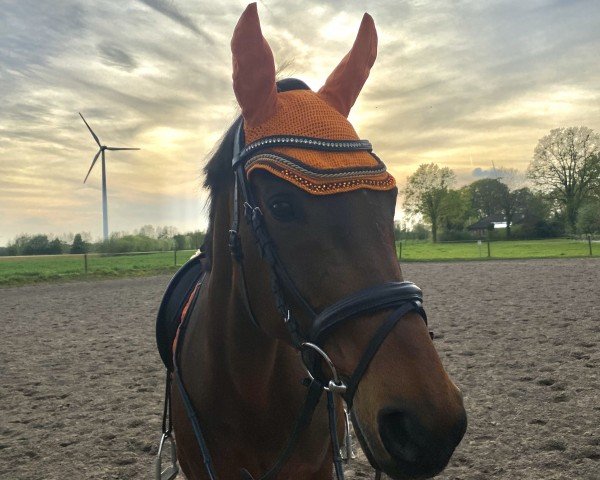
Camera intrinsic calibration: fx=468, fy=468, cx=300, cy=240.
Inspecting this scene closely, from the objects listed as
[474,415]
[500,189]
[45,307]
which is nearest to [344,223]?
[474,415]

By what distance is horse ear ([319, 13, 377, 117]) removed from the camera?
2.37 meters

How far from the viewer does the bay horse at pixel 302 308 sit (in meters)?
1.53

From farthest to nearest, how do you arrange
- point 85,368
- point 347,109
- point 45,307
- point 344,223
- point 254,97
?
point 45,307 → point 85,368 → point 347,109 → point 254,97 → point 344,223

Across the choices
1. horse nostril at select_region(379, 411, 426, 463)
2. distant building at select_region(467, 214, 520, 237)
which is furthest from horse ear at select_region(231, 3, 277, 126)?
distant building at select_region(467, 214, 520, 237)

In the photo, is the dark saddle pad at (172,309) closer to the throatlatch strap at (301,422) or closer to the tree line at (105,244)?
the throatlatch strap at (301,422)

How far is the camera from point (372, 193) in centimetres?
181

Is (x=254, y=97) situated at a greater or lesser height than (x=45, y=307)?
greater

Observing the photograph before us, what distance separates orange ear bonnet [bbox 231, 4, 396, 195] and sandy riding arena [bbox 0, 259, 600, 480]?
12.0 feet

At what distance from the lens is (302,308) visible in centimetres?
179

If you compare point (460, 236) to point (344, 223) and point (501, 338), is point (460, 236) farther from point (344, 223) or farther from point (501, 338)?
point (344, 223)

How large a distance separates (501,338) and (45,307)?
1428 cm

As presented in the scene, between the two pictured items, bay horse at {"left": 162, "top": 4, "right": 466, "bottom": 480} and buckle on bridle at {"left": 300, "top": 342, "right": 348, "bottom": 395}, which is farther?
buckle on bridle at {"left": 300, "top": 342, "right": 348, "bottom": 395}

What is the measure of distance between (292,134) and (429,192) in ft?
227

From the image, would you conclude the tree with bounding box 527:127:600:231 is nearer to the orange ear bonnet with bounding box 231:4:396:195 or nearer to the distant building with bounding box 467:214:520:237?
the distant building with bounding box 467:214:520:237
